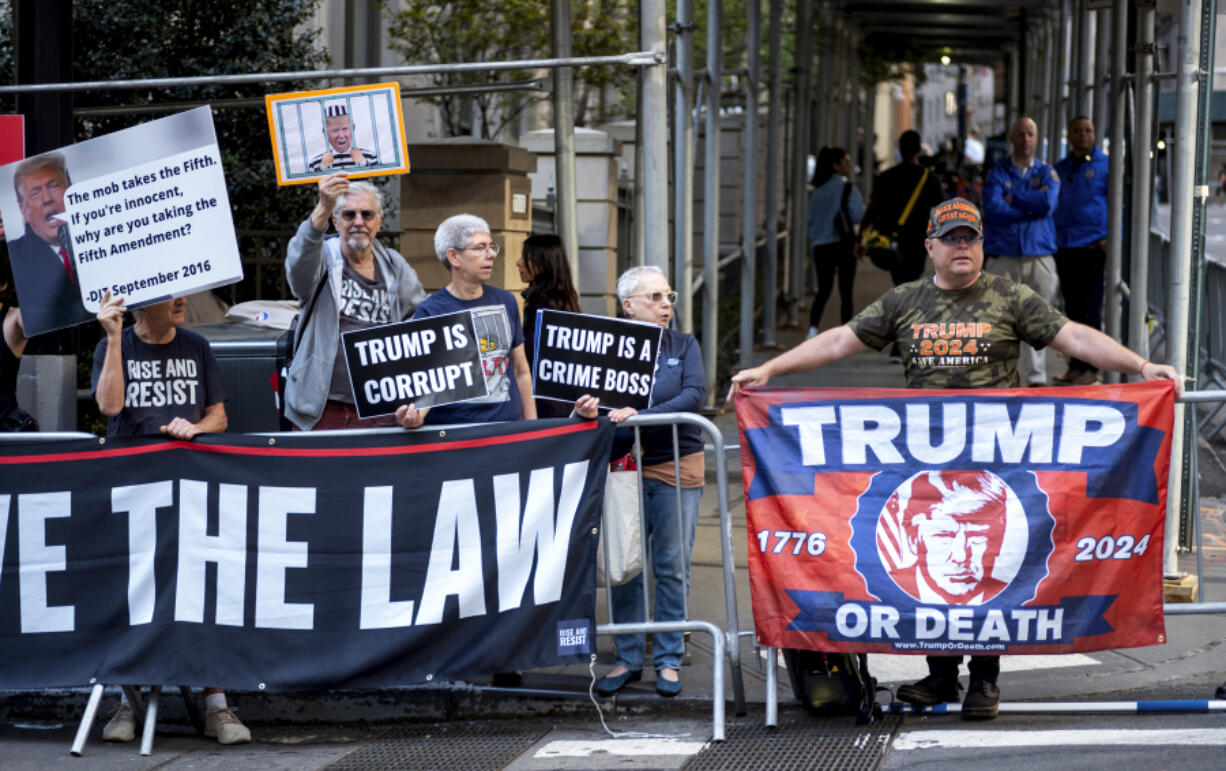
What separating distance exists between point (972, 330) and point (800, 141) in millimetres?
15666

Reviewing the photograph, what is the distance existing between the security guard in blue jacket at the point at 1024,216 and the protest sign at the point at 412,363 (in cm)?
720

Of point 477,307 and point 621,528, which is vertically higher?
point 477,307

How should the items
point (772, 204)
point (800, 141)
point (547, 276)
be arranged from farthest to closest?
1. point (800, 141)
2. point (772, 204)
3. point (547, 276)

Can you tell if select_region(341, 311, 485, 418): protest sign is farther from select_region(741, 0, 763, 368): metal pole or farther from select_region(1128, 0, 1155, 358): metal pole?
select_region(741, 0, 763, 368): metal pole

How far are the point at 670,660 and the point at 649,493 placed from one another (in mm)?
662

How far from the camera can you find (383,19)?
1981 cm

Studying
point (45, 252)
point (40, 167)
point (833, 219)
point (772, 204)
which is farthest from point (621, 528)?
point (772, 204)

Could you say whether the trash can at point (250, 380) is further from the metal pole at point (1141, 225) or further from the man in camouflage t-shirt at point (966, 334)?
the metal pole at point (1141, 225)

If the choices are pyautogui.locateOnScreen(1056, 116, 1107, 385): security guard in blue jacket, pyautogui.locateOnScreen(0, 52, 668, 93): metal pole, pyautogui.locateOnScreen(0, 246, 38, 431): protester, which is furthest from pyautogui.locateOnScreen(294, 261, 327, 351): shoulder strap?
pyautogui.locateOnScreen(1056, 116, 1107, 385): security guard in blue jacket

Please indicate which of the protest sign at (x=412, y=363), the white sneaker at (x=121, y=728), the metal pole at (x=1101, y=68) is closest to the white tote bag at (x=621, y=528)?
the protest sign at (x=412, y=363)

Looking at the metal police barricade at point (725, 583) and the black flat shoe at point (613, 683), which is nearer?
the metal police barricade at point (725, 583)

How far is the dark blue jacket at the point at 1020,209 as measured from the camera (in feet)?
40.2

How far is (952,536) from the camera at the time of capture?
5.86 m

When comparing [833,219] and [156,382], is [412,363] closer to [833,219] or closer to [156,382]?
[156,382]
